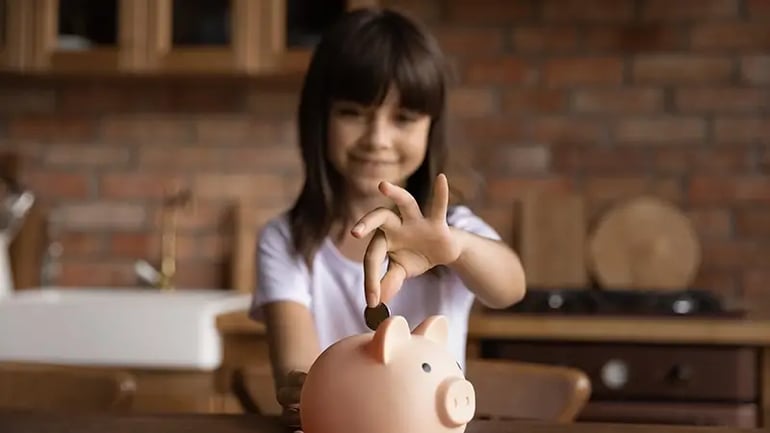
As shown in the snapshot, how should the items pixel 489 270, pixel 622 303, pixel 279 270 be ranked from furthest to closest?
pixel 622 303, pixel 279 270, pixel 489 270

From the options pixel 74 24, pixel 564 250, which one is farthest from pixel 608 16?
pixel 74 24

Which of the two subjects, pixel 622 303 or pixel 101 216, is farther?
pixel 101 216

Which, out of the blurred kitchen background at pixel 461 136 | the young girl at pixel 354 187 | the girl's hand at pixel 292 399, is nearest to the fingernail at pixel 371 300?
the girl's hand at pixel 292 399

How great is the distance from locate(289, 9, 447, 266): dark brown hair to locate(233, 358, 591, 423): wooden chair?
0.16 metres

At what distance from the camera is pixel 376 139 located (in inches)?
43.6

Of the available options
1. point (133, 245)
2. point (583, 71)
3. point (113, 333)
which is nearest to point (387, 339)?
point (113, 333)

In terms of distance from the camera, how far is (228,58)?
2328mm

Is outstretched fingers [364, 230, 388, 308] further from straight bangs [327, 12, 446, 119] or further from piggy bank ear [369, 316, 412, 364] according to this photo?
straight bangs [327, 12, 446, 119]

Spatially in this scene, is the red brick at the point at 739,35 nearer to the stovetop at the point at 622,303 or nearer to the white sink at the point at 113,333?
the stovetop at the point at 622,303

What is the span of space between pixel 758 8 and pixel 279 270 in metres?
1.59

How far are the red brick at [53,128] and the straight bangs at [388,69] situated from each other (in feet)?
5.06

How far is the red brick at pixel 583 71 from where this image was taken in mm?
2449

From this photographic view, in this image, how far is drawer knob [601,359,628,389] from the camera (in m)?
1.93

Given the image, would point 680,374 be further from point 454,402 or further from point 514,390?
point 454,402
